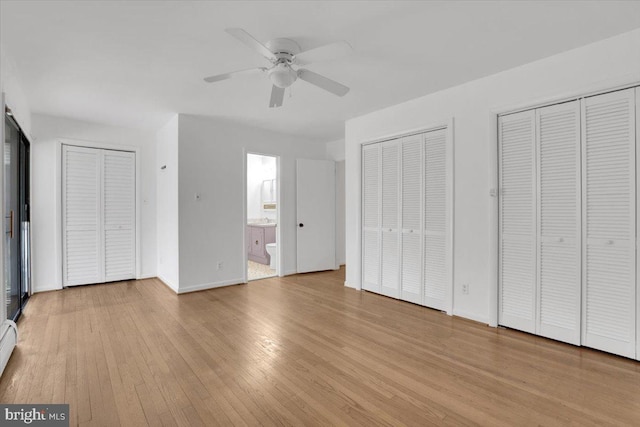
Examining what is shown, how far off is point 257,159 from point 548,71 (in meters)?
6.31

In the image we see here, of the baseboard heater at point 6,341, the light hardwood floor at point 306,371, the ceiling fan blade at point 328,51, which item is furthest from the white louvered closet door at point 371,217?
the baseboard heater at point 6,341

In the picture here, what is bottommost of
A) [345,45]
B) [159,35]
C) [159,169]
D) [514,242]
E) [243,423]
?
[243,423]

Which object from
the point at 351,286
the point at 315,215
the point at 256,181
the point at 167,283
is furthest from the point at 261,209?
the point at 351,286

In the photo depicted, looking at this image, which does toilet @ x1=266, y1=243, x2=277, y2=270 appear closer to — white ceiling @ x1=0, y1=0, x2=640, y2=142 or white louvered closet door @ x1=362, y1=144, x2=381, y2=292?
white louvered closet door @ x1=362, y1=144, x2=381, y2=292

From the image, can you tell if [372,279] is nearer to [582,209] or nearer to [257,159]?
[582,209]

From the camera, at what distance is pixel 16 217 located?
140 inches

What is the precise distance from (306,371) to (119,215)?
14.1ft

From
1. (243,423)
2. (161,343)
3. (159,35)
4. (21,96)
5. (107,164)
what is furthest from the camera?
(107,164)

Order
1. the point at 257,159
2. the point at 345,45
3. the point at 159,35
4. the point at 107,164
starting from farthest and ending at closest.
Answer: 1. the point at 257,159
2. the point at 107,164
3. the point at 159,35
4. the point at 345,45

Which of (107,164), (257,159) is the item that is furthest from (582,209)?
(257,159)

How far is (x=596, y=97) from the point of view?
257 cm

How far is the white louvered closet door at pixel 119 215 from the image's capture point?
16.3 feet

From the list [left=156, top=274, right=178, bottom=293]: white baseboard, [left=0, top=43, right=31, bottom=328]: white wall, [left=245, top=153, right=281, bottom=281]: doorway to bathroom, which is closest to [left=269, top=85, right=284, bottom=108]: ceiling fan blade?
[left=0, top=43, right=31, bottom=328]: white wall

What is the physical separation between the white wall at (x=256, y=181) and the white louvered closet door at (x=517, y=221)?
5.62 meters
